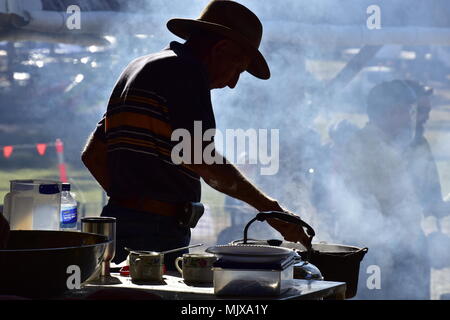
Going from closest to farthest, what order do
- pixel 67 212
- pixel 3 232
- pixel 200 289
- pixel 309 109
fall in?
pixel 3 232 → pixel 200 289 → pixel 67 212 → pixel 309 109

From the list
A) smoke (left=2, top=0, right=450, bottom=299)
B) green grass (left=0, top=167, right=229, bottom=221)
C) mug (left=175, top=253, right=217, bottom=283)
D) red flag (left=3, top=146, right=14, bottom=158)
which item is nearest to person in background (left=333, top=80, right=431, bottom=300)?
smoke (left=2, top=0, right=450, bottom=299)

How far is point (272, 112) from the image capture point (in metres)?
7.70

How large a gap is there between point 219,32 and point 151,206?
720 mm

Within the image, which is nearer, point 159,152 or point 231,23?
point 159,152

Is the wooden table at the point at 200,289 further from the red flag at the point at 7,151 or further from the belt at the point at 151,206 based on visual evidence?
the red flag at the point at 7,151

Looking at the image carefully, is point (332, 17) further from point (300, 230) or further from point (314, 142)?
point (300, 230)

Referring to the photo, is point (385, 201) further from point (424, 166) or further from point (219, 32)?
point (219, 32)

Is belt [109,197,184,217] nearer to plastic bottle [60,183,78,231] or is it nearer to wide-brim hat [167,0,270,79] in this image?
plastic bottle [60,183,78,231]

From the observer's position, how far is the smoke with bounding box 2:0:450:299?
6754mm

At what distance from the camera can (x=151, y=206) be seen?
281 centimetres

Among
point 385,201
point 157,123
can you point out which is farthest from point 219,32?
point 385,201

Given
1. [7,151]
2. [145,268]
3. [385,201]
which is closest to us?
[145,268]
